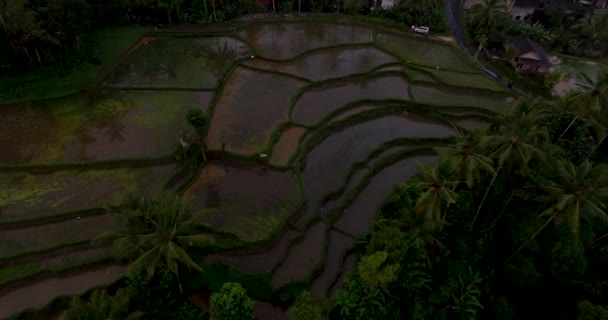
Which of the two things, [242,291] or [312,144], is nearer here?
[242,291]

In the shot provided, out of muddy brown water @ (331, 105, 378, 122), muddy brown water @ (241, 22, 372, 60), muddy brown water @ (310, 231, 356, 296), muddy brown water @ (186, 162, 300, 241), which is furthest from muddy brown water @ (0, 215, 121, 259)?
muddy brown water @ (241, 22, 372, 60)

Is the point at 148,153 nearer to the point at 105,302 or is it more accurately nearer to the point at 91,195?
→ the point at 91,195

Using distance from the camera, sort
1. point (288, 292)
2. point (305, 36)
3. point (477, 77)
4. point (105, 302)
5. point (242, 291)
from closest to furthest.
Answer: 1. point (105, 302)
2. point (242, 291)
3. point (288, 292)
4. point (477, 77)
5. point (305, 36)

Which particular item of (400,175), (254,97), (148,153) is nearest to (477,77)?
(400,175)

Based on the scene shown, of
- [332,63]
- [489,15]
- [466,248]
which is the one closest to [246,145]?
[332,63]

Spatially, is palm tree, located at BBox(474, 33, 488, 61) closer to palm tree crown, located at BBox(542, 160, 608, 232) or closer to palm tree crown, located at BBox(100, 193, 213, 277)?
palm tree crown, located at BBox(542, 160, 608, 232)

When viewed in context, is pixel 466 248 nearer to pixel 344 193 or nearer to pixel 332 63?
pixel 344 193
